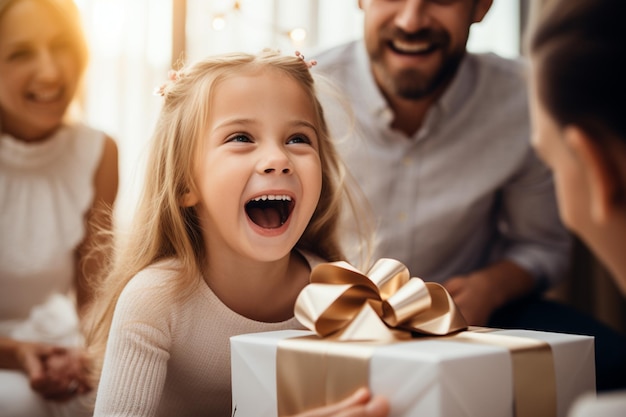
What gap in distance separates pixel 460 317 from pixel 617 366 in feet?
2.64

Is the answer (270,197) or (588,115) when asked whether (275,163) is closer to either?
(270,197)

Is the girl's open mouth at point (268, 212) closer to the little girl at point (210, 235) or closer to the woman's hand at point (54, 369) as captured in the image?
the little girl at point (210, 235)

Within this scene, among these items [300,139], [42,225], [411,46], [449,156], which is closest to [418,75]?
[411,46]

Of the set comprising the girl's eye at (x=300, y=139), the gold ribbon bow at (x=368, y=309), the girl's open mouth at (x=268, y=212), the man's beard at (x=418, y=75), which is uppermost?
the man's beard at (x=418, y=75)

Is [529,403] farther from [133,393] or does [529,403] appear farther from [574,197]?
[133,393]

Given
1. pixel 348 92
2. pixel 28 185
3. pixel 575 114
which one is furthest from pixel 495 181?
pixel 575 114

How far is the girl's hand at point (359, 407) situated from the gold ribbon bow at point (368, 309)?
0.09 metres

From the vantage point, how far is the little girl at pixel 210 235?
38.6 inches

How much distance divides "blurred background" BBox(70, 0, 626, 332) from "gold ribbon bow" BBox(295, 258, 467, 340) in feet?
3.80

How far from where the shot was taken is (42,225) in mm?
1704

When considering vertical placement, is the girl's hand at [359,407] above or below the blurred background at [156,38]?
below

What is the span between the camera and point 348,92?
1827mm

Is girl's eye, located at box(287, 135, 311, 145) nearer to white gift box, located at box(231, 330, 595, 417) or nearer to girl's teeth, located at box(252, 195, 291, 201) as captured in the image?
girl's teeth, located at box(252, 195, 291, 201)

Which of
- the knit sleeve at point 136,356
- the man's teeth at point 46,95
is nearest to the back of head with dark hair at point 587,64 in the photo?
the knit sleeve at point 136,356
